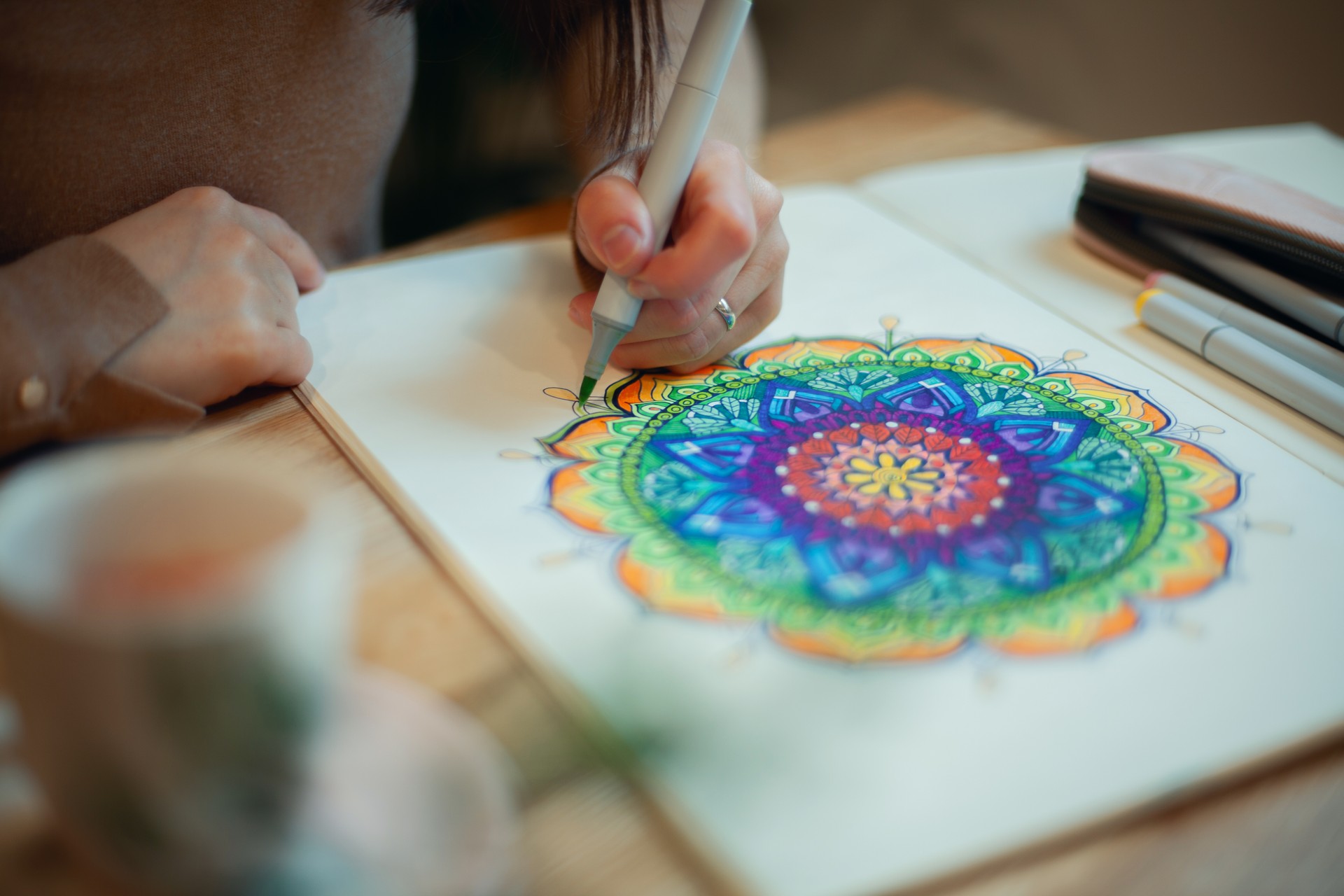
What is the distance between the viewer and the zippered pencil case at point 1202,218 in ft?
1.73

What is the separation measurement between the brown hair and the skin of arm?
0.4 inches

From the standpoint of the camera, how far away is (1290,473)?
418 mm

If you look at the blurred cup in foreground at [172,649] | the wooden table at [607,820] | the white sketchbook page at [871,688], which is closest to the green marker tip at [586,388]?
the white sketchbook page at [871,688]

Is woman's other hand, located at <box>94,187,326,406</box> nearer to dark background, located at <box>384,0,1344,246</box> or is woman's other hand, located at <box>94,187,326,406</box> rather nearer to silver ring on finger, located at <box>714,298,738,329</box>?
silver ring on finger, located at <box>714,298,738,329</box>

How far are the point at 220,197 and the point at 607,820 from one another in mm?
381

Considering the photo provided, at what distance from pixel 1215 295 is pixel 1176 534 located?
0.24 m

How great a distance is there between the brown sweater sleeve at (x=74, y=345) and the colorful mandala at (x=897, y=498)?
0.18 metres

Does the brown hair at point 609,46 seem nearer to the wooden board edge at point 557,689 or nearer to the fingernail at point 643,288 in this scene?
the fingernail at point 643,288

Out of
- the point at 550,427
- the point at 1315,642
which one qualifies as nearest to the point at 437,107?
the point at 550,427

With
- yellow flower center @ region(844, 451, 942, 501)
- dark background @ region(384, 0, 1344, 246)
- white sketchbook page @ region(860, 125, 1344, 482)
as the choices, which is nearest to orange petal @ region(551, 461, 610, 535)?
yellow flower center @ region(844, 451, 942, 501)

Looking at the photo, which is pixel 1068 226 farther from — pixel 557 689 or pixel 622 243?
pixel 557 689

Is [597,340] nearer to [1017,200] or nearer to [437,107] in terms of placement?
[1017,200]

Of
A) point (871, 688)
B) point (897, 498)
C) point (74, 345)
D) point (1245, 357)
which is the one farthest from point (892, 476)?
point (74, 345)

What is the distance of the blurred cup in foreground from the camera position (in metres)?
0.19
